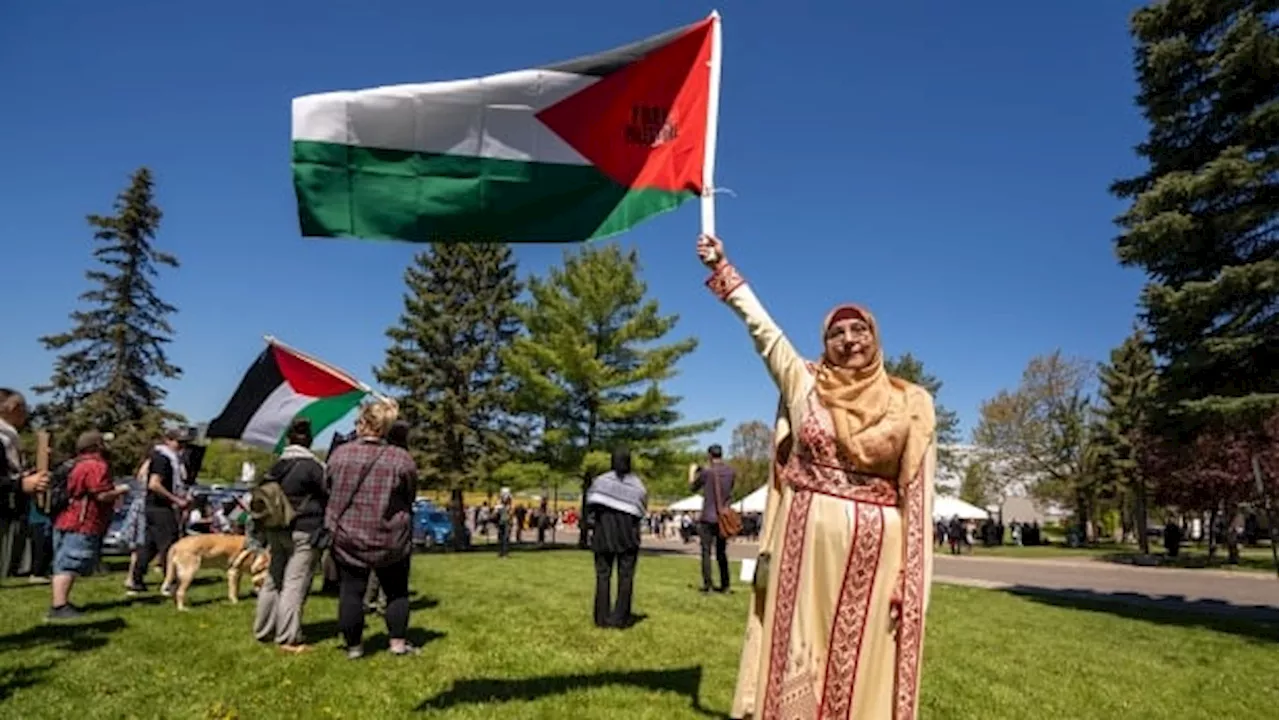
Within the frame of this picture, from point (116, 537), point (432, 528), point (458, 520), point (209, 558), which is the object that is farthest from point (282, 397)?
point (432, 528)

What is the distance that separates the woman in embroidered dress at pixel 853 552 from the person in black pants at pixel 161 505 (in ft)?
30.5

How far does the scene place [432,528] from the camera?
3169 centimetres

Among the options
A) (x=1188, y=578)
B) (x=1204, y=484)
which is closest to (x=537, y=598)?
(x=1188, y=578)

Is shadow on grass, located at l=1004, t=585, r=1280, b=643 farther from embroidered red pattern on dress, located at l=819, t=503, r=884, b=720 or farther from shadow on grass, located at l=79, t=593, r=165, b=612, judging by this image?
shadow on grass, located at l=79, t=593, r=165, b=612

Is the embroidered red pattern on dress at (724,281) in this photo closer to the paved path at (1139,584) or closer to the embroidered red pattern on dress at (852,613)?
the embroidered red pattern on dress at (852,613)

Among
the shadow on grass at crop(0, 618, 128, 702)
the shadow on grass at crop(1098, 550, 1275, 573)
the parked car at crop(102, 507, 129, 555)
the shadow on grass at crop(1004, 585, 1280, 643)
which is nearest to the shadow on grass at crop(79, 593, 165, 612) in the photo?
the shadow on grass at crop(0, 618, 128, 702)

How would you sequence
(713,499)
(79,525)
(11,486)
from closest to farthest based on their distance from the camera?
1. (11,486)
2. (79,525)
3. (713,499)

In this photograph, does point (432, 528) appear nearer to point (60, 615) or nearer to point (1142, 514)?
point (60, 615)

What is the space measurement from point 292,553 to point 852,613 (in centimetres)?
535

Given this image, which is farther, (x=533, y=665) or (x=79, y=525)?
(x=79, y=525)

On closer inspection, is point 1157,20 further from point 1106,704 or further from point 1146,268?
point 1106,704

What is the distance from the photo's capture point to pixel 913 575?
3645mm

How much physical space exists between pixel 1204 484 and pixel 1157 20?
87.0ft

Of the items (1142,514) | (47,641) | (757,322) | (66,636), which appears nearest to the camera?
(757,322)
